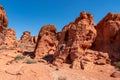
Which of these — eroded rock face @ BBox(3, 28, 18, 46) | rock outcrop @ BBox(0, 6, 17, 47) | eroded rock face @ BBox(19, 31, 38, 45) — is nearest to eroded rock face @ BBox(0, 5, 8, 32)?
rock outcrop @ BBox(0, 6, 17, 47)

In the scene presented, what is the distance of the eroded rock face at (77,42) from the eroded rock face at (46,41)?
146 inches

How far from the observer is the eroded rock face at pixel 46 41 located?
67.5 feet

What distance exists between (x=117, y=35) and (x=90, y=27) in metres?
2.43

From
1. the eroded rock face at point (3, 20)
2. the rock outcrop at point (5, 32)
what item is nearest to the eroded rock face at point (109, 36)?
the rock outcrop at point (5, 32)

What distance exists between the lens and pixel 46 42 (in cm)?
2175

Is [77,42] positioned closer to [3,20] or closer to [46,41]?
[46,41]

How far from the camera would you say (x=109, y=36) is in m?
16.9

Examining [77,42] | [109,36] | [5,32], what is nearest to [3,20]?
[5,32]

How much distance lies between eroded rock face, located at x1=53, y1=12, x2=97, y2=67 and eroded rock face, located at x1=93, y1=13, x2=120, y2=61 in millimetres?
852

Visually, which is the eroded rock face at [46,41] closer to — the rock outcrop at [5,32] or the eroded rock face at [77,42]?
the eroded rock face at [77,42]

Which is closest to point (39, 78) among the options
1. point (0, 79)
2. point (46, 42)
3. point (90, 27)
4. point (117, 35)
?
point (0, 79)

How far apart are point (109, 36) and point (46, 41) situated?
25.2 ft

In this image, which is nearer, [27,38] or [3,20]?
[3,20]

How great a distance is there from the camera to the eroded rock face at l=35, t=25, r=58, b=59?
810 inches
